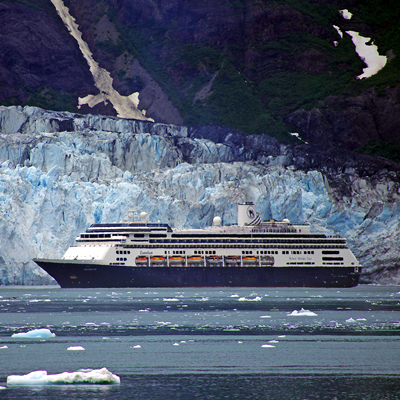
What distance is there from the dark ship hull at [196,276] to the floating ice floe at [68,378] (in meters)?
39.8

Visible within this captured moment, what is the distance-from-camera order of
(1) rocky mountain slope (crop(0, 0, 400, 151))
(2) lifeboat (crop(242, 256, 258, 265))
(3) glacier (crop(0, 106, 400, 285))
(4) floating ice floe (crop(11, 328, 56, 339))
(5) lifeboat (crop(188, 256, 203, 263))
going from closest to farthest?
(4) floating ice floe (crop(11, 328, 56, 339)) < (3) glacier (crop(0, 106, 400, 285)) < (5) lifeboat (crop(188, 256, 203, 263)) < (2) lifeboat (crop(242, 256, 258, 265)) < (1) rocky mountain slope (crop(0, 0, 400, 151))

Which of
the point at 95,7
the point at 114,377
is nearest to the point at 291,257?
the point at 114,377

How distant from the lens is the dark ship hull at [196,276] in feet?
202

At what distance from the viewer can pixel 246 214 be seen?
66188 millimetres

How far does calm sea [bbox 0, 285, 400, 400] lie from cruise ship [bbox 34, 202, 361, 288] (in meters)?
22.0

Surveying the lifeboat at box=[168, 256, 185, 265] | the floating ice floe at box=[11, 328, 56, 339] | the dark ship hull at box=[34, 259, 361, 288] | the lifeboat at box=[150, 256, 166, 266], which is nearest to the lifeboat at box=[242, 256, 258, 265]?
the dark ship hull at box=[34, 259, 361, 288]

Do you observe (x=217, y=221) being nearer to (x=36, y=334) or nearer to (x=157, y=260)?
(x=157, y=260)

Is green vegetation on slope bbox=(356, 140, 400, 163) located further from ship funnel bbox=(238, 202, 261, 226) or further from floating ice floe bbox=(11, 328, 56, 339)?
floating ice floe bbox=(11, 328, 56, 339)

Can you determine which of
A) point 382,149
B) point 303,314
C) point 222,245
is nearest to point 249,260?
point 222,245

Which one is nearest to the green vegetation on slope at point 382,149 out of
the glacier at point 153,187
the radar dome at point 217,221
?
the glacier at point 153,187

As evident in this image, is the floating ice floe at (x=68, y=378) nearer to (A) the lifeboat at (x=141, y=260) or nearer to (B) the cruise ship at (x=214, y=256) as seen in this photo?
(B) the cruise ship at (x=214, y=256)

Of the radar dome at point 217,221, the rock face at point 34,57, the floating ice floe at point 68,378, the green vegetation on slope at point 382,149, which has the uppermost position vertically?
the rock face at point 34,57

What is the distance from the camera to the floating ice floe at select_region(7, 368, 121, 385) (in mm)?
18766

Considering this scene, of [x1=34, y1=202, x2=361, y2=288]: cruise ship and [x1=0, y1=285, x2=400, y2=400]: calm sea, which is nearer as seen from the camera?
[x1=0, y1=285, x2=400, y2=400]: calm sea
